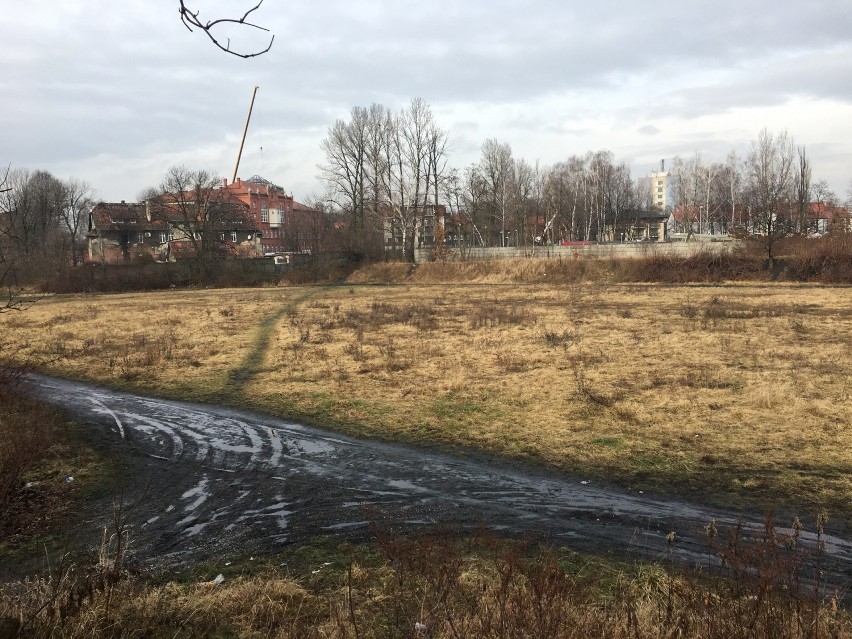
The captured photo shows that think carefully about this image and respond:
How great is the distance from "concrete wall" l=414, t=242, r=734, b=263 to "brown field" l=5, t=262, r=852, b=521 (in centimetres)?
1626

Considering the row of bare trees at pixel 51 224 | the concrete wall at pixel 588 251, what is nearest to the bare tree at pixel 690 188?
the concrete wall at pixel 588 251

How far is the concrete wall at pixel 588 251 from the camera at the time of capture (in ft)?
138

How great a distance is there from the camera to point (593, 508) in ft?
21.7

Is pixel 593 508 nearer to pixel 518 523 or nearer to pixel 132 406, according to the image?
pixel 518 523

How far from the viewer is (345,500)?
23.0 ft

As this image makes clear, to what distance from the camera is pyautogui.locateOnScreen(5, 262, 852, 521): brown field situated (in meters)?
8.02

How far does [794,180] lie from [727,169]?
529 inches

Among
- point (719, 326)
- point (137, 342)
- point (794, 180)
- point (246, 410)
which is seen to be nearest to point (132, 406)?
point (246, 410)

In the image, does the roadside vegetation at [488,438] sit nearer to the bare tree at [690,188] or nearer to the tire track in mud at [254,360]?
the tire track in mud at [254,360]

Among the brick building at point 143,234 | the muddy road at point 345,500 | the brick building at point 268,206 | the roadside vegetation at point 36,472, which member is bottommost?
the muddy road at point 345,500

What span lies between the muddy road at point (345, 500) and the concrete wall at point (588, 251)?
38.1m

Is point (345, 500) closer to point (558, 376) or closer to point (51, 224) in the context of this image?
point (558, 376)

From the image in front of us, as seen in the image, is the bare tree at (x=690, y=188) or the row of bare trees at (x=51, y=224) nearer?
the row of bare trees at (x=51, y=224)

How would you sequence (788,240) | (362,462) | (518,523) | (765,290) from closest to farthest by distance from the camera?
(518,523)
(362,462)
(765,290)
(788,240)
